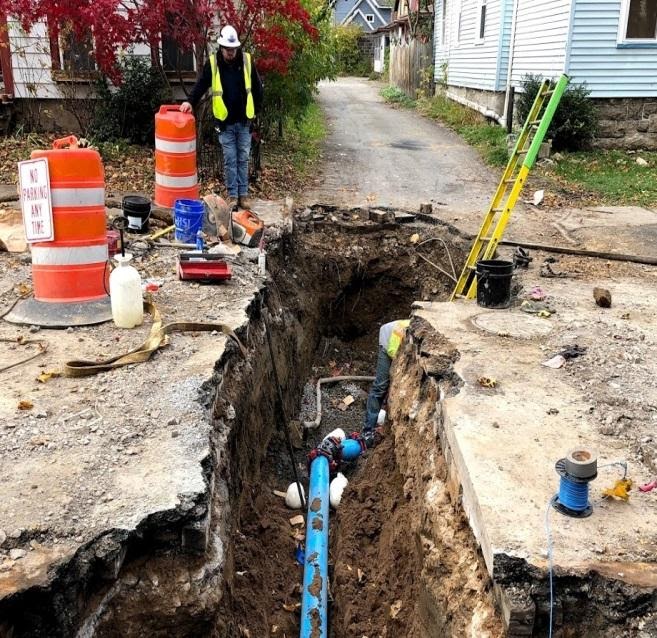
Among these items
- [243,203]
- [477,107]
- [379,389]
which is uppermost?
[477,107]

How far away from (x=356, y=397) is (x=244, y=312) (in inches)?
101

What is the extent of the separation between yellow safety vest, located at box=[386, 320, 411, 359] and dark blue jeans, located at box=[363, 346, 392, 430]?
89 millimetres

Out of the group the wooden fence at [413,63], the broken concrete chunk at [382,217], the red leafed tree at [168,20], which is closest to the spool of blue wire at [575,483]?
the broken concrete chunk at [382,217]

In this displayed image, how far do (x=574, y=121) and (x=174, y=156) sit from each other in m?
8.10

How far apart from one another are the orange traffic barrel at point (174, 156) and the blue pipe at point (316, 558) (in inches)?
171

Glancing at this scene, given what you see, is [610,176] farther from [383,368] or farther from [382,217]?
[383,368]

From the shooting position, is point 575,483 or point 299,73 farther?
point 299,73

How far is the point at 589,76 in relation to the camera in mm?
12797

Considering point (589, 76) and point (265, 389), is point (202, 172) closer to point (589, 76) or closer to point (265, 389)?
point (265, 389)

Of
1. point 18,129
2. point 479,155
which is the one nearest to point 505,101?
point 479,155

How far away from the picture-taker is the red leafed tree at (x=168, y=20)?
923cm

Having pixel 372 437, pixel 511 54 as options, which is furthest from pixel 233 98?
pixel 511 54

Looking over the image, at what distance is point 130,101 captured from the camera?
11.6 m

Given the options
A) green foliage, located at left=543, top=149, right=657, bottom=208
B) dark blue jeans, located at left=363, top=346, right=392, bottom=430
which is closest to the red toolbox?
dark blue jeans, located at left=363, top=346, right=392, bottom=430
